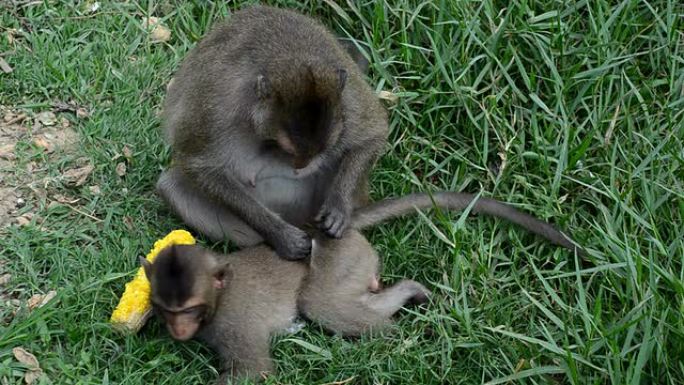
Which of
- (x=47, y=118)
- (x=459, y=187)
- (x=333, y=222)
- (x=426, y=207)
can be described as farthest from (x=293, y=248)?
(x=47, y=118)

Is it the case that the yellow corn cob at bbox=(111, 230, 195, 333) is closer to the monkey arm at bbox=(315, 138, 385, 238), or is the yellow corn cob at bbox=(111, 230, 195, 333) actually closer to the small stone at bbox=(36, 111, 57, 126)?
the monkey arm at bbox=(315, 138, 385, 238)

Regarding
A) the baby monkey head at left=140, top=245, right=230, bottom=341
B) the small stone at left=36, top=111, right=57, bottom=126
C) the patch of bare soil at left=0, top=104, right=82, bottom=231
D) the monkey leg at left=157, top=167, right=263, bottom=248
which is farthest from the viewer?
the small stone at left=36, top=111, right=57, bottom=126

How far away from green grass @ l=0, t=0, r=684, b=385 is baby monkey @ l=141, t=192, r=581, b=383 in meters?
0.11

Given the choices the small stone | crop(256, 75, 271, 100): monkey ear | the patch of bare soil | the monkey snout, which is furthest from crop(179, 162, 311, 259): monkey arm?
the small stone

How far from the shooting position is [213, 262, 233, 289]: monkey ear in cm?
530

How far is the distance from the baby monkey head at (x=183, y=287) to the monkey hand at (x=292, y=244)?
1.83 feet

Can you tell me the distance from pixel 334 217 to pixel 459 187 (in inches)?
35.9

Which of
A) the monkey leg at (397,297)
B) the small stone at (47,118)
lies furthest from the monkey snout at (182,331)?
the small stone at (47,118)

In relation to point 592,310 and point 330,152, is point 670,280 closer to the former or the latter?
point 592,310

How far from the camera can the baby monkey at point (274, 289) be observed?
511cm

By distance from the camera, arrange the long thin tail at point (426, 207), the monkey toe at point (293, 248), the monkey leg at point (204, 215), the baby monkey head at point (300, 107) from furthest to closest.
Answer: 1. the monkey leg at point (204, 215)
2. the long thin tail at point (426, 207)
3. the monkey toe at point (293, 248)
4. the baby monkey head at point (300, 107)

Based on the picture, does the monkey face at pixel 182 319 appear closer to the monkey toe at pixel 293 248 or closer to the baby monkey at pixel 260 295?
the baby monkey at pixel 260 295

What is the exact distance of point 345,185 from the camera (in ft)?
19.7

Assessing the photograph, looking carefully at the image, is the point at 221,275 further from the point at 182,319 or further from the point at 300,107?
the point at 300,107
